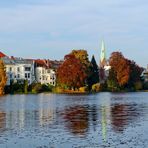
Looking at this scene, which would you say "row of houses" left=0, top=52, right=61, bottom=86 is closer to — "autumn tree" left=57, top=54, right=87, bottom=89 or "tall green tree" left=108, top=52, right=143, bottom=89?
"autumn tree" left=57, top=54, right=87, bottom=89

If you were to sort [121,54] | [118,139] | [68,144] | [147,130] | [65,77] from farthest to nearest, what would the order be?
1. [121,54]
2. [65,77]
3. [147,130]
4. [118,139]
5. [68,144]

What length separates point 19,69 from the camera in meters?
180

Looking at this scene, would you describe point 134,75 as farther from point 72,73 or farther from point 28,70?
point 28,70

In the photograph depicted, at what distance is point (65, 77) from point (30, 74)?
39470mm

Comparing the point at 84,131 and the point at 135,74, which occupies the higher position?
the point at 135,74

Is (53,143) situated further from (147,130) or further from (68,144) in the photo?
(147,130)

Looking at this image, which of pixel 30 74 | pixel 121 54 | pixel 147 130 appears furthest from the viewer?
pixel 30 74

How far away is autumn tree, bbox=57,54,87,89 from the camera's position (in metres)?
144

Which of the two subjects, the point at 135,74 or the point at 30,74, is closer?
the point at 135,74

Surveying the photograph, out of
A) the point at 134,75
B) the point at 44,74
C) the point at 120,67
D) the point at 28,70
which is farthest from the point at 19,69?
the point at 134,75

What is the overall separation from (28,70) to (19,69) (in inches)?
154

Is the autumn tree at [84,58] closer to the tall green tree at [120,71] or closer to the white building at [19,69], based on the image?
the tall green tree at [120,71]

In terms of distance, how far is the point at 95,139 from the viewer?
2916 cm

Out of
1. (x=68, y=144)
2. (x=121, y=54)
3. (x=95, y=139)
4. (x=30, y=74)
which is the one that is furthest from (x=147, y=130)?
(x=30, y=74)
